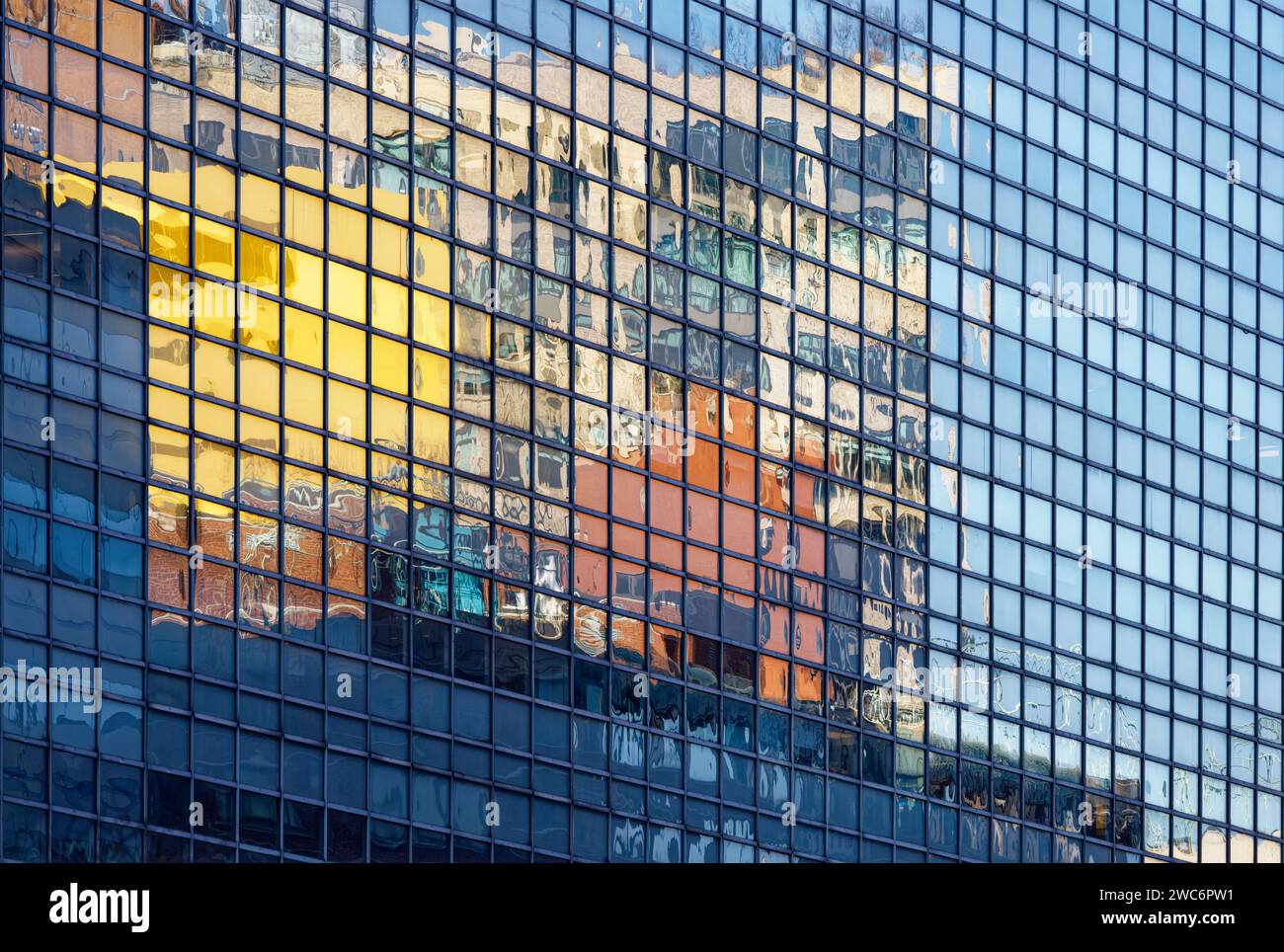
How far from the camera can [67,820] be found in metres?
54.2

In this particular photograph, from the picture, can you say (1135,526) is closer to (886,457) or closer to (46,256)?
(886,457)

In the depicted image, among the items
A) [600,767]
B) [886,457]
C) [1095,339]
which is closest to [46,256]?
[600,767]

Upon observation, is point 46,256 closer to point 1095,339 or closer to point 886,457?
point 886,457

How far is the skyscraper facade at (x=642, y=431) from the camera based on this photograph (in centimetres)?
5553

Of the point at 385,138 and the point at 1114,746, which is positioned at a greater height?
the point at 385,138

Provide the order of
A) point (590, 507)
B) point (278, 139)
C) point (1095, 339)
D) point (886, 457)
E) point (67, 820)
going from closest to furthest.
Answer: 1. point (67, 820)
2. point (278, 139)
3. point (590, 507)
4. point (886, 457)
5. point (1095, 339)

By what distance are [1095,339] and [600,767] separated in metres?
19.7

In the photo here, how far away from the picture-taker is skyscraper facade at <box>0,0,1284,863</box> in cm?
5553

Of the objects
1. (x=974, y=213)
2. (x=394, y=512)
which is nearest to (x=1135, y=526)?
(x=974, y=213)

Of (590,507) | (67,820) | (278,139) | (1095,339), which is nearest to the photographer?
(67,820)

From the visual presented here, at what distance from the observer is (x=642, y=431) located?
6350 cm

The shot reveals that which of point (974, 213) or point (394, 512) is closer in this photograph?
point (394, 512)

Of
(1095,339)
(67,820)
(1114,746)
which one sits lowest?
(67,820)

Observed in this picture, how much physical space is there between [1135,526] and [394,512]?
23.0m
